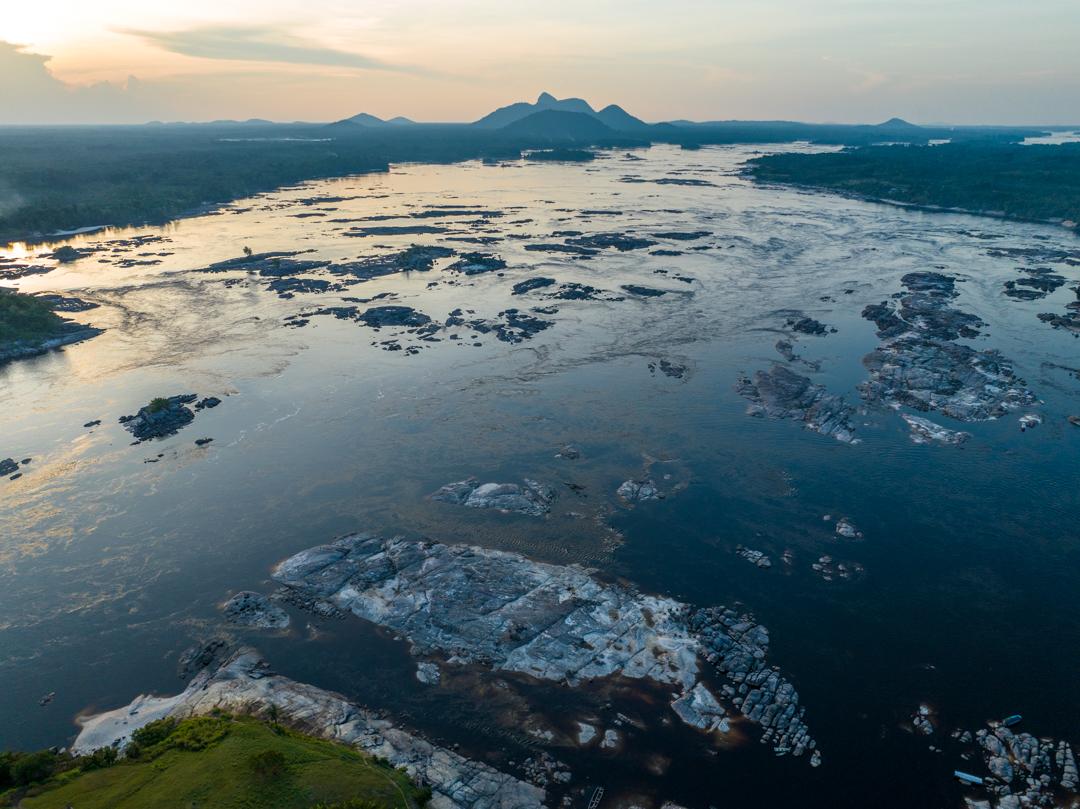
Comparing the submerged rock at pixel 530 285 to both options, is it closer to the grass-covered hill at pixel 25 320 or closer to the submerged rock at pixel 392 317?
the submerged rock at pixel 392 317

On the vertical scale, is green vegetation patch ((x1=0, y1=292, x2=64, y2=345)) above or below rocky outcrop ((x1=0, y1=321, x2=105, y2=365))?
above

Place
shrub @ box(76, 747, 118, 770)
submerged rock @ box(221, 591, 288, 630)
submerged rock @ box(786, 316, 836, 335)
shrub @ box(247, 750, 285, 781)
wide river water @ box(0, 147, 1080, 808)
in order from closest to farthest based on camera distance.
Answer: shrub @ box(247, 750, 285, 781)
shrub @ box(76, 747, 118, 770)
wide river water @ box(0, 147, 1080, 808)
submerged rock @ box(221, 591, 288, 630)
submerged rock @ box(786, 316, 836, 335)

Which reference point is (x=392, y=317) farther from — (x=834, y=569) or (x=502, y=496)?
(x=834, y=569)

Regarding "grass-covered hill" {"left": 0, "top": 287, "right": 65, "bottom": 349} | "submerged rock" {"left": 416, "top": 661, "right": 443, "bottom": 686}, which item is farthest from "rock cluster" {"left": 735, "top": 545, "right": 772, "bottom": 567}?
"grass-covered hill" {"left": 0, "top": 287, "right": 65, "bottom": 349}

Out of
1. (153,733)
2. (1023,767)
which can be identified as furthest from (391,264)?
(1023,767)

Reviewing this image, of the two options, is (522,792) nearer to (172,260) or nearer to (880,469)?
(880,469)

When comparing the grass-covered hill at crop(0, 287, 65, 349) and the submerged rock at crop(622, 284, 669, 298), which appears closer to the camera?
the grass-covered hill at crop(0, 287, 65, 349)

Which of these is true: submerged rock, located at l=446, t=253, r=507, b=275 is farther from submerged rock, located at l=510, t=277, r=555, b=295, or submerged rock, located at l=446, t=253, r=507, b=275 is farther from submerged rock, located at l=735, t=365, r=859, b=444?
submerged rock, located at l=735, t=365, r=859, b=444
